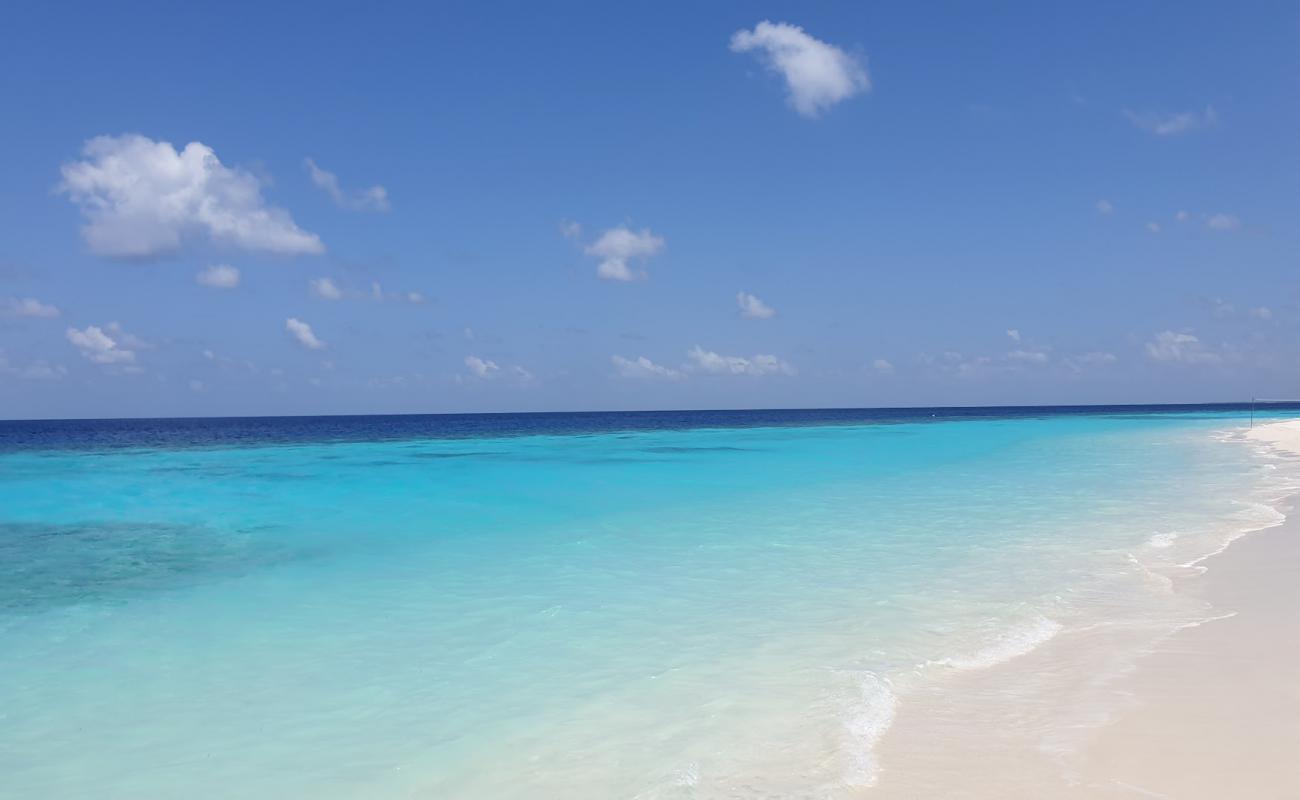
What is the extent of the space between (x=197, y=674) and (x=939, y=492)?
1267cm

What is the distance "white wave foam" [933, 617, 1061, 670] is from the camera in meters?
5.05

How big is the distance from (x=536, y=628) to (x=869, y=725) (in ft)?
9.32

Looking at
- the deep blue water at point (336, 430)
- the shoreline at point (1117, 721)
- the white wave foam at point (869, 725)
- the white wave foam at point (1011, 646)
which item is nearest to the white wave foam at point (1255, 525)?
the shoreline at point (1117, 721)

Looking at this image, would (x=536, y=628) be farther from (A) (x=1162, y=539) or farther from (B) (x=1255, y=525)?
(B) (x=1255, y=525)

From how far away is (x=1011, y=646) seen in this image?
212 inches

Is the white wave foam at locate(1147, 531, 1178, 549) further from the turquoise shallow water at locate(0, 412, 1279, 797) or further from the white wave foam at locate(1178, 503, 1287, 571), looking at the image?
the white wave foam at locate(1178, 503, 1287, 571)

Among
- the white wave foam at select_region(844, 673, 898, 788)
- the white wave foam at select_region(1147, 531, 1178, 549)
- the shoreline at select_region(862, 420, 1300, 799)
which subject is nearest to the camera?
the shoreline at select_region(862, 420, 1300, 799)

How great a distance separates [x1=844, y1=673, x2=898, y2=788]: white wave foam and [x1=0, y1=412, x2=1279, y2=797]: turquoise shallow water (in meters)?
0.02

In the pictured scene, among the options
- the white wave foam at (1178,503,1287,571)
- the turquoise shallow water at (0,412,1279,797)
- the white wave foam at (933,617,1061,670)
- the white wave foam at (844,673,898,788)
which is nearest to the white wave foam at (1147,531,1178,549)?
the turquoise shallow water at (0,412,1279,797)

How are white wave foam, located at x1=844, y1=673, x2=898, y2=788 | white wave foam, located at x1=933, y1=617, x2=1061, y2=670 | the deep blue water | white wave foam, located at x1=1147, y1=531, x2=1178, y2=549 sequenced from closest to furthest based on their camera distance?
1. white wave foam, located at x1=844, y1=673, x2=898, y2=788
2. white wave foam, located at x1=933, y1=617, x2=1061, y2=670
3. white wave foam, located at x1=1147, y1=531, x2=1178, y2=549
4. the deep blue water

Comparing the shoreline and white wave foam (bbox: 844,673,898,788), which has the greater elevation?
the shoreline

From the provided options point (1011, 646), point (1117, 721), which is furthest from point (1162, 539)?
point (1117, 721)

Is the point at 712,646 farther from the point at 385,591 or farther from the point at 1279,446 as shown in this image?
the point at 1279,446

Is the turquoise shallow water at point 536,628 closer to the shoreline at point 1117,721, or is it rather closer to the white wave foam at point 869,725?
the white wave foam at point 869,725
